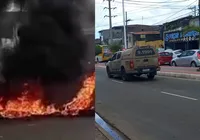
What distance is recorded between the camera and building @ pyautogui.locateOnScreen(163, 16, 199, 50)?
4206cm

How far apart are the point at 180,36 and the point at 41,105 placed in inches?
1614

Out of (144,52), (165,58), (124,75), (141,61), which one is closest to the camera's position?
(141,61)

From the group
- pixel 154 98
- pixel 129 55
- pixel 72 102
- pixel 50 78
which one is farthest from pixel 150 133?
pixel 129 55

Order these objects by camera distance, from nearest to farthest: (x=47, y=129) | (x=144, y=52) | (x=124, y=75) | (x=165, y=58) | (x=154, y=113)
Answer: (x=47, y=129)
(x=154, y=113)
(x=144, y=52)
(x=124, y=75)
(x=165, y=58)

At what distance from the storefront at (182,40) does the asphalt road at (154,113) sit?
28776 mm

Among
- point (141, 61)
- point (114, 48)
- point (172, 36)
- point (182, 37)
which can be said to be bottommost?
point (141, 61)

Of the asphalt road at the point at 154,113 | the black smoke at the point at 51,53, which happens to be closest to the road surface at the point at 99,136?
the asphalt road at the point at 154,113

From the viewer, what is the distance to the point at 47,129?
5.90 m

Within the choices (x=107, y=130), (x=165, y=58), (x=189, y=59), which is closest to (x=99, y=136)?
(x=107, y=130)

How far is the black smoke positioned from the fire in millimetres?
118

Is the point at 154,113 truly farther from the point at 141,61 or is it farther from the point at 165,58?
the point at 165,58

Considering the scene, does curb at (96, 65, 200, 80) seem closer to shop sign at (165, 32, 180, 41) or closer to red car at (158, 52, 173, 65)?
red car at (158, 52, 173, 65)

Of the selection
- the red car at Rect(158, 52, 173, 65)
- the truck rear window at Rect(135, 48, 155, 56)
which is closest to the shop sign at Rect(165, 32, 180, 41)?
the red car at Rect(158, 52, 173, 65)

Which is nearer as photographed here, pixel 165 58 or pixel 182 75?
pixel 182 75
